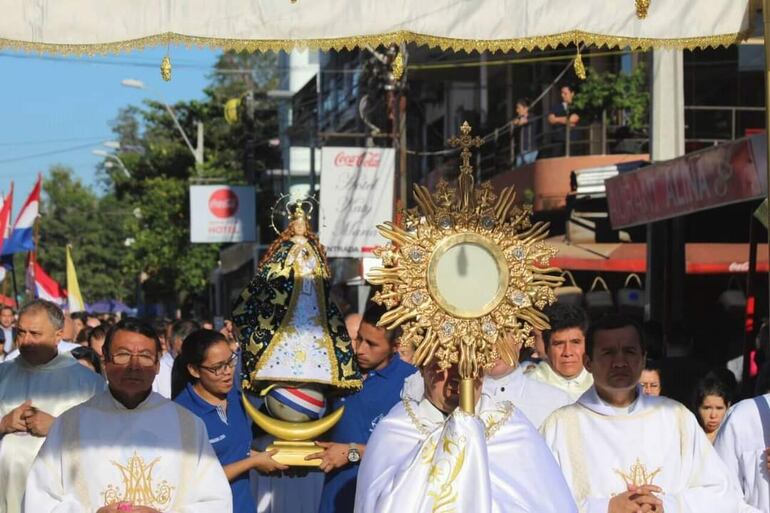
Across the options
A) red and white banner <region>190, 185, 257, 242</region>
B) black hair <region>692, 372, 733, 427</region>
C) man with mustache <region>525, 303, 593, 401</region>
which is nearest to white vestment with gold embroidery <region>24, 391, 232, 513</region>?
man with mustache <region>525, 303, 593, 401</region>

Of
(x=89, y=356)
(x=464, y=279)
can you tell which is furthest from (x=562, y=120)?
(x=464, y=279)

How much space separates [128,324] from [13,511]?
7.11 ft

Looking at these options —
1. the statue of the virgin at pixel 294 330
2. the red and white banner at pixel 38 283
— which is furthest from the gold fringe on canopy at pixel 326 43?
→ the red and white banner at pixel 38 283

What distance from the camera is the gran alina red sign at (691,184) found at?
1124 cm

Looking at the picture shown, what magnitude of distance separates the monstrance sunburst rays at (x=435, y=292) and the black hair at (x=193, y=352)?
1.93 meters

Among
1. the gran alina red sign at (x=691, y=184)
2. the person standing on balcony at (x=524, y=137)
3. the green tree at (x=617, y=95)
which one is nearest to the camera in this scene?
the gran alina red sign at (x=691, y=184)

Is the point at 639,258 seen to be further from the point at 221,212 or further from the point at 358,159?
the point at 221,212

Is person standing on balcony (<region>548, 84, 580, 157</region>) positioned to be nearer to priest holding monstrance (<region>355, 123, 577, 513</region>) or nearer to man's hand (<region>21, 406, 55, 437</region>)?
man's hand (<region>21, 406, 55, 437</region>)

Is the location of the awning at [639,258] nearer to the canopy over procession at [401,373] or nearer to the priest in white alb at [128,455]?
the canopy over procession at [401,373]

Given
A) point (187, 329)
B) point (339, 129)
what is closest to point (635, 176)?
point (187, 329)

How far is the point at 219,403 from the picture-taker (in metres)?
6.98

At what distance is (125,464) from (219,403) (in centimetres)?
118

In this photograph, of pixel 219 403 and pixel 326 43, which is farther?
pixel 219 403

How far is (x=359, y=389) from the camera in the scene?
6.95 metres
